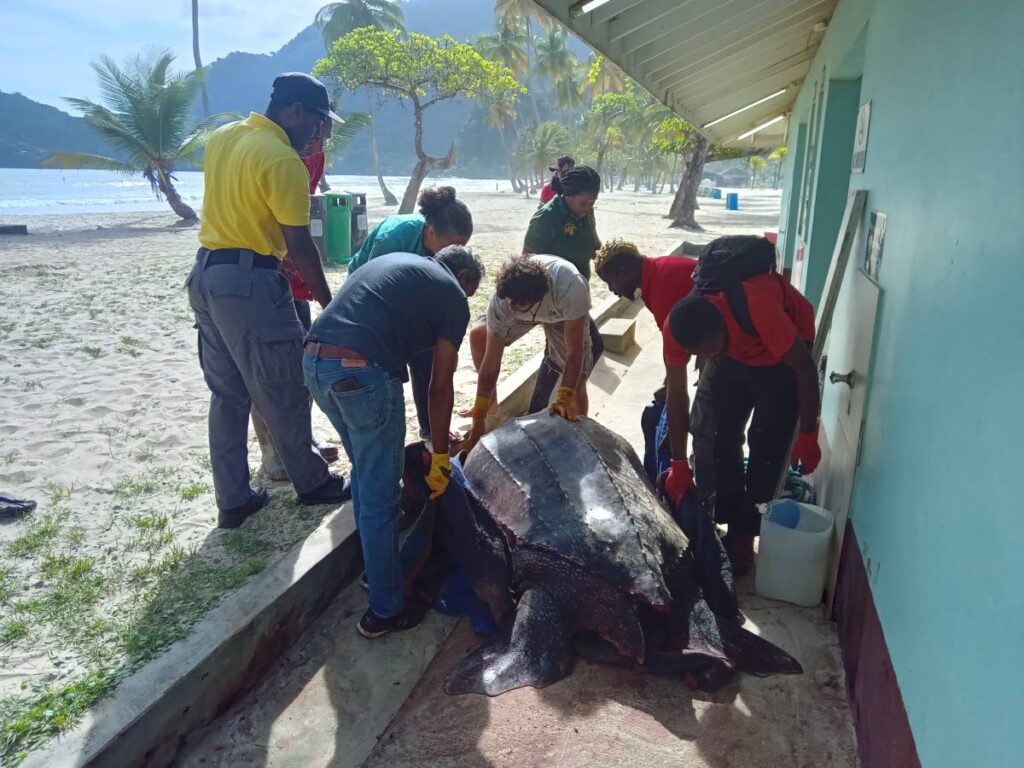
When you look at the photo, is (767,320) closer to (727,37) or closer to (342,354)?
(342,354)

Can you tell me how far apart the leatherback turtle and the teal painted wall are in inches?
26.9

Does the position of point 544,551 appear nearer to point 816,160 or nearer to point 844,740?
point 844,740

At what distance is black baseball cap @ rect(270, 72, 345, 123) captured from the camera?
313cm

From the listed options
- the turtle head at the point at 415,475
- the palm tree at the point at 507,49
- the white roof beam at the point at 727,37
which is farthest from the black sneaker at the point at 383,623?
the palm tree at the point at 507,49

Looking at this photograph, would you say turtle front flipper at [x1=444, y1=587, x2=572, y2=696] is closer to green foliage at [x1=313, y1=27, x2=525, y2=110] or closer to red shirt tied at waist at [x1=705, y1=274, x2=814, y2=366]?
red shirt tied at waist at [x1=705, y1=274, x2=814, y2=366]

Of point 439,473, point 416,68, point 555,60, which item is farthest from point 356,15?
point 439,473

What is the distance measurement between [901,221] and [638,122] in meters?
43.5

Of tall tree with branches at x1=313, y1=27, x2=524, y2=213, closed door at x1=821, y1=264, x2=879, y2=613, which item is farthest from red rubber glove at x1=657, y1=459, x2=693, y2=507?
tall tree with branches at x1=313, y1=27, x2=524, y2=213

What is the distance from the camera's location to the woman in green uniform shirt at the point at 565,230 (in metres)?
4.22

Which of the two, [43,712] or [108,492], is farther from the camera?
[108,492]

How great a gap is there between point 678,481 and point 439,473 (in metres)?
1.12

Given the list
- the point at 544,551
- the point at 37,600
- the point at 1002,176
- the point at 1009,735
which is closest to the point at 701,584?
the point at 544,551

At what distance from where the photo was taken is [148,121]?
19.7m

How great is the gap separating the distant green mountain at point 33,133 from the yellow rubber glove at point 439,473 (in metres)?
85.3
